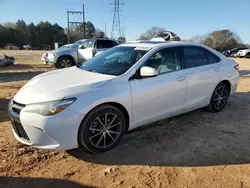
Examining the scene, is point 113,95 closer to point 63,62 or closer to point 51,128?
point 51,128

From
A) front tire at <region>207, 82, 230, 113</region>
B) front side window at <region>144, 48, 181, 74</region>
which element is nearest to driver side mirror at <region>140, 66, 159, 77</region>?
front side window at <region>144, 48, 181, 74</region>

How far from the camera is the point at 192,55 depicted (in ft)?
15.9

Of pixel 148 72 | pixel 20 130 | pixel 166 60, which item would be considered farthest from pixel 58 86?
pixel 166 60

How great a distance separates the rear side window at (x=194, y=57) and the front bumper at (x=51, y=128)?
8.13 feet

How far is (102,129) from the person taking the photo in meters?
3.59

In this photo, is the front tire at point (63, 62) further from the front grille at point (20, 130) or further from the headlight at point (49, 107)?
the headlight at point (49, 107)

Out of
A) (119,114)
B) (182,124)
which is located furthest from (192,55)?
(119,114)

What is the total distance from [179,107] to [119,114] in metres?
1.37

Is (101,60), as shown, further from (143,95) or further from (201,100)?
(201,100)

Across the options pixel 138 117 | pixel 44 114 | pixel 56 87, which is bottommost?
pixel 138 117

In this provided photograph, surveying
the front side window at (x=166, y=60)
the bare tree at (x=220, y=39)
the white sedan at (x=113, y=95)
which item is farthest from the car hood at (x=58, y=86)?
the bare tree at (x=220, y=39)

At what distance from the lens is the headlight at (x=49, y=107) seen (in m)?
3.12

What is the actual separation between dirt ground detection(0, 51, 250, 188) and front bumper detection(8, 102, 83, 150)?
330mm

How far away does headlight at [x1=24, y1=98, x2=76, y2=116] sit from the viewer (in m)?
3.12
